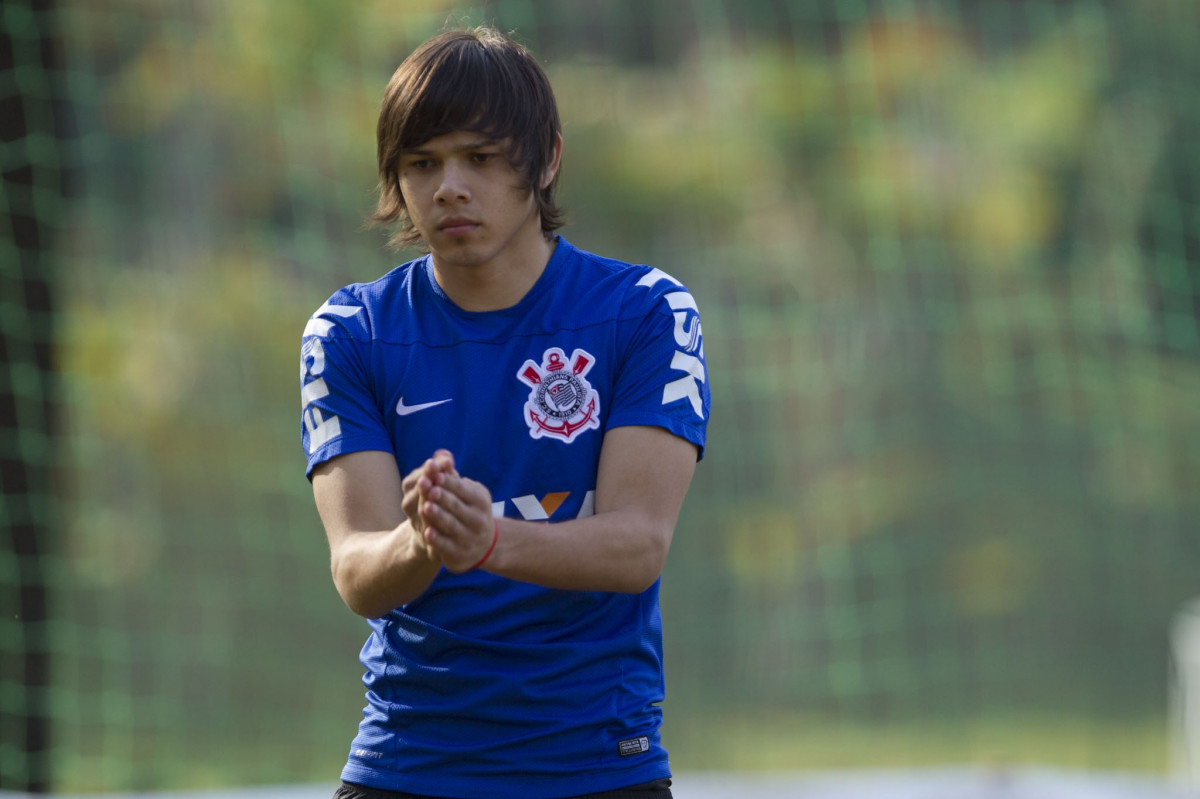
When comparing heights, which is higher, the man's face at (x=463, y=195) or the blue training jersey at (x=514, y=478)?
the man's face at (x=463, y=195)

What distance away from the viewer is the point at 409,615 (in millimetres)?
2207

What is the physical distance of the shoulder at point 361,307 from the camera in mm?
2299

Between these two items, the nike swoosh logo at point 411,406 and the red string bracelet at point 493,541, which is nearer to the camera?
the red string bracelet at point 493,541

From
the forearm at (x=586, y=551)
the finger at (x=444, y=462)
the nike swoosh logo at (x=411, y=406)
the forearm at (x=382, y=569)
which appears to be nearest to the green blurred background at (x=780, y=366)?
the nike swoosh logo at (x=411, y=406)

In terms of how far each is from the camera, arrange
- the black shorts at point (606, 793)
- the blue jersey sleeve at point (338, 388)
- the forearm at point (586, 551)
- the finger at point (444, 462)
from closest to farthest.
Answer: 1. the finger at point (444, 462)
2. the forearm at point (586, 551)
3. the black shorts at point (606, 793)
4. the blue jersey sleeve at point (338, 388)

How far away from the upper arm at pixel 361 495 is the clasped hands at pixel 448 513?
240 millimetres

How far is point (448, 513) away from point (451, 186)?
0.55 meters

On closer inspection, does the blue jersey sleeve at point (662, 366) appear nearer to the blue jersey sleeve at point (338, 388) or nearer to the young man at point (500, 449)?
the young man at point (500, 449)

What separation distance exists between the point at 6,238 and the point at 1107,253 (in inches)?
297

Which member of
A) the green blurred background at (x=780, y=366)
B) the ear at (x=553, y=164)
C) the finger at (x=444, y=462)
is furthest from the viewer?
the green blurred background at (x=780, y=366)

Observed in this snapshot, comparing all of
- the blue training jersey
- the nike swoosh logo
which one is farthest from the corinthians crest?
the nike swoosh logo

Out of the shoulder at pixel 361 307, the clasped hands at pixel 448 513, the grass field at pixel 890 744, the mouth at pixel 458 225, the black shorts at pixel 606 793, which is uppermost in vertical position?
the mouth at pixel 458 225

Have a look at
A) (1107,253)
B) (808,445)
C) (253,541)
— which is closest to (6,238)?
(253,541)

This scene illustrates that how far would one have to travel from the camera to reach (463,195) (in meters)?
2.20
